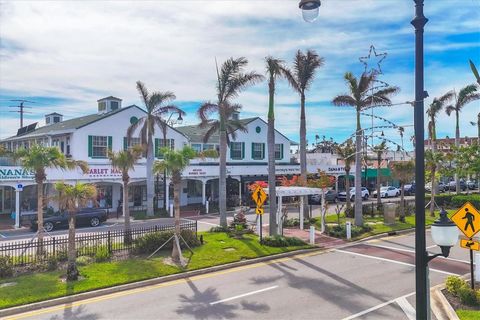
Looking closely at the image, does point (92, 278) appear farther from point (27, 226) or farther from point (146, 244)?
point (27, 226)

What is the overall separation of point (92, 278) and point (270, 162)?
37.2 ft

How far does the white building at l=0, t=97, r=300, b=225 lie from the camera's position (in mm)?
32312

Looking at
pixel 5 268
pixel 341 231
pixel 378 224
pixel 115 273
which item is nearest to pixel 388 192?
pixel 378 224

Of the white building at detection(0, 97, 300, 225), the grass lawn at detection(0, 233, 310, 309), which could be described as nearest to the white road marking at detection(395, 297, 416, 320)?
the grass lawn at detection(0, 233, 310, 309)

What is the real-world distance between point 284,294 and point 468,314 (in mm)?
5099

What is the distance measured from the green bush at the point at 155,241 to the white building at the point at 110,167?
44.3ft

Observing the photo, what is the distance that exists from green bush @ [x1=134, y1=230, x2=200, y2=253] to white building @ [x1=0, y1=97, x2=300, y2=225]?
13494 mm

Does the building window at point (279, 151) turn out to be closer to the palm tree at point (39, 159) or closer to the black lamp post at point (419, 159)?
the palm tree at point (39, 159)

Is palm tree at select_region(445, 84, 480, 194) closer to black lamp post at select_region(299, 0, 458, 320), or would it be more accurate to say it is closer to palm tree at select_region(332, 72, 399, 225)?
palm tree at select_region(332, 72, 399, 225)

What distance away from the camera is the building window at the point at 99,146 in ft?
119

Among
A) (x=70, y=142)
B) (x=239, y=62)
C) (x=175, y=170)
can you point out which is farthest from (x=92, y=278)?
(x=70, y=142)

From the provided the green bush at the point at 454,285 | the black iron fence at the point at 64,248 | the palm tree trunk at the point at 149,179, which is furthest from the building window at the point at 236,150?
the green bush at the point at 454,285

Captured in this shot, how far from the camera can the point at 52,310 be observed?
40.1ft

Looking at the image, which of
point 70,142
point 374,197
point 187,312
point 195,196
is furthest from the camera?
point 374,197
